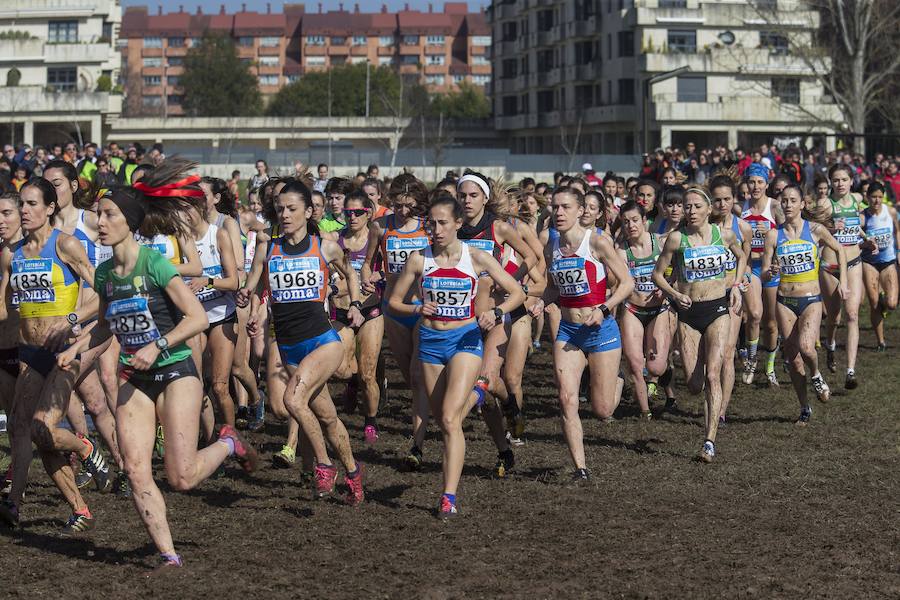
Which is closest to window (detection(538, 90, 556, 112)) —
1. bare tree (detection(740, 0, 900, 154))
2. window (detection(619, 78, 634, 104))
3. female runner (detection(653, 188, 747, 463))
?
window (detection(619, 78, 634, 104))

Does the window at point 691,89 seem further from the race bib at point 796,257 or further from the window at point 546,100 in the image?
the race bib at point 796,257

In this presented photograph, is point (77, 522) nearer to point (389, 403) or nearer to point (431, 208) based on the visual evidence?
point (431, 208)

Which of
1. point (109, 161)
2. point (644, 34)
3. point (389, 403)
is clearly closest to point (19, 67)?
point (644, 34)

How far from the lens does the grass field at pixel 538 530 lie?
291 inches

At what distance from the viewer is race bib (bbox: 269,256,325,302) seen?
927 centimetres

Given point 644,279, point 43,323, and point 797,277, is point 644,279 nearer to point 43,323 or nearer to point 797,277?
point 797,277

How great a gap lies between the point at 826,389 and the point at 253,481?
6.54m

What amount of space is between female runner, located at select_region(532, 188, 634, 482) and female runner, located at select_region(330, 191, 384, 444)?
221 cm

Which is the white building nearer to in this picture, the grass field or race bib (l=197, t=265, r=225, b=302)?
race bib (l=197, t=265, r=225, b=302)

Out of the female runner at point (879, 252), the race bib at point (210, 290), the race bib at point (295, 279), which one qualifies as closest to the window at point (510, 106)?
the female runner at point (879, 252)

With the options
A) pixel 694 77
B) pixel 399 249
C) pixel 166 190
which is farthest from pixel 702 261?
pixel 694 77

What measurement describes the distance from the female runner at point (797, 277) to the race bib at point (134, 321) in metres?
7.29

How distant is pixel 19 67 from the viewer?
74188 millimetres

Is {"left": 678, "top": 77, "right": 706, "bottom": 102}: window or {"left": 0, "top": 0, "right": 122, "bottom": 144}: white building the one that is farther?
{"left": 678, "top": 77, "right": 706, "bottom": 102}: window
